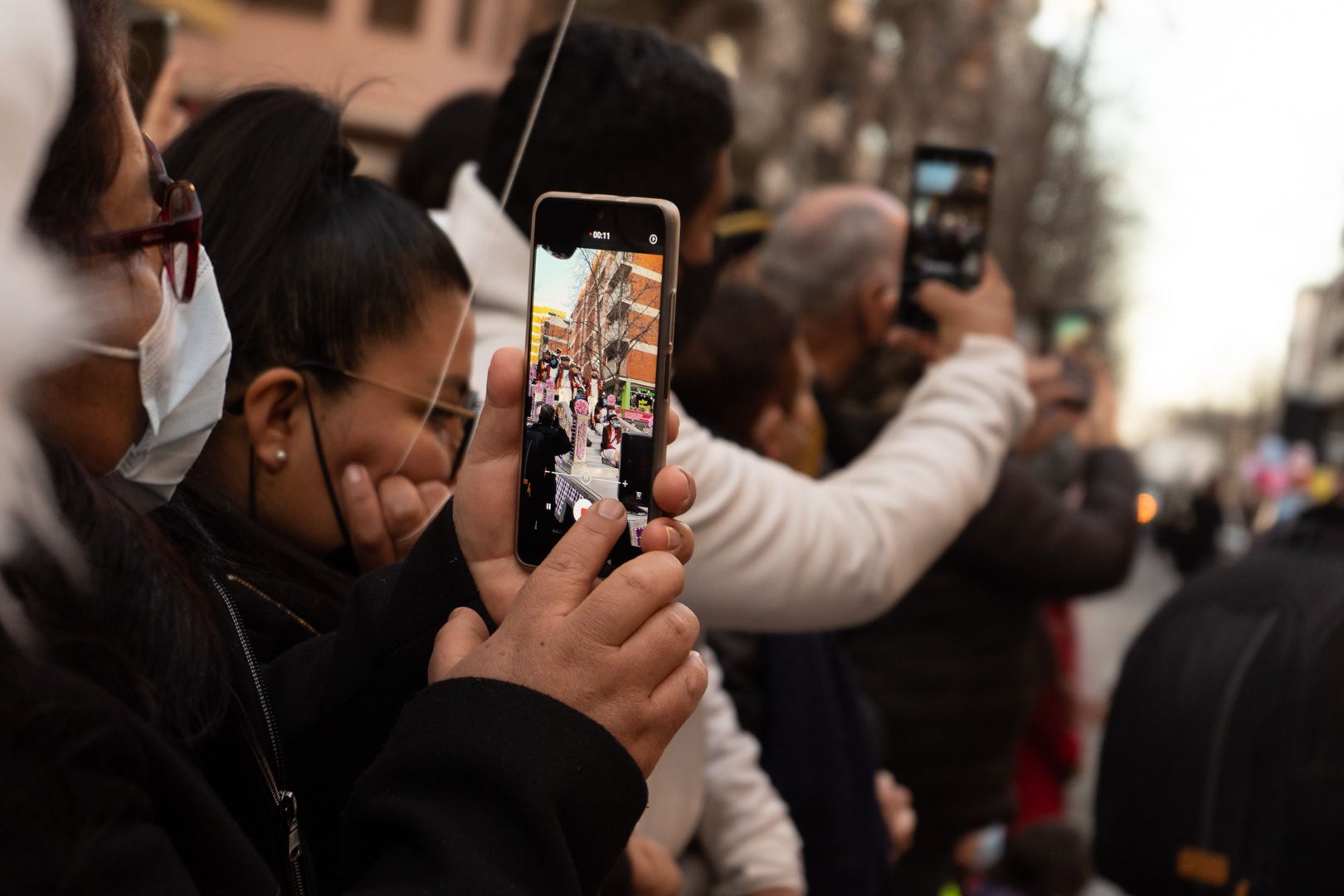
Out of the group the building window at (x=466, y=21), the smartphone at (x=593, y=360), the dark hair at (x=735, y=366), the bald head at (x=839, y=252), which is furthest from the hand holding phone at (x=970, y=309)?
the building window at (x=466, y=21)

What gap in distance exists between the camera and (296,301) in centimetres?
188

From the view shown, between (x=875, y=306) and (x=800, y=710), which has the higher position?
(x=875, y=306)

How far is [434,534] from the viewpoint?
1.37 metres

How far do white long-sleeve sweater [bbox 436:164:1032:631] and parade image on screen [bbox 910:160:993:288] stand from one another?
44 centimetres

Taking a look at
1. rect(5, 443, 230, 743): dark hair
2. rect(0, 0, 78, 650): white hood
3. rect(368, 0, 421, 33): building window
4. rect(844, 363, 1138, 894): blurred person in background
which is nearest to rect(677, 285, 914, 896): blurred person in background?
rect(844, 363, 1138, 894): blurred person in background

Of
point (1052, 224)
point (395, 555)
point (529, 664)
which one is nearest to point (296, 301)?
point (395, 555)

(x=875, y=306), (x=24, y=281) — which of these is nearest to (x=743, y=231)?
(x=875, y=306)

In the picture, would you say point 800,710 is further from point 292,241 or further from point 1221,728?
point 292,241

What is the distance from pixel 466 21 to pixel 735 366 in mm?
21994

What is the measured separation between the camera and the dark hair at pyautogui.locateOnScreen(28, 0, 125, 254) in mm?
1085

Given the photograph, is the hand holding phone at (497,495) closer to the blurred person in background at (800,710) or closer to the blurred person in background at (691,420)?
the blurred person in background at (691,420)

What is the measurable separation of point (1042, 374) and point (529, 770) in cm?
257

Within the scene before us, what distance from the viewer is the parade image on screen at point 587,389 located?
1295 millimetres

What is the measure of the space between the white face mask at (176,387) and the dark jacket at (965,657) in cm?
266
